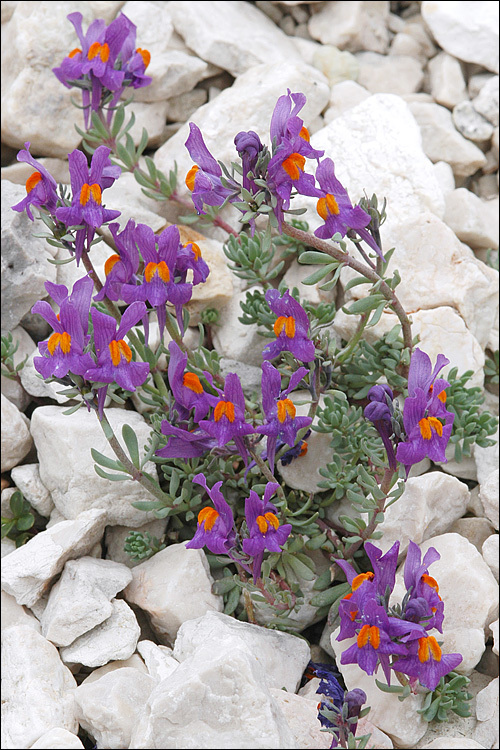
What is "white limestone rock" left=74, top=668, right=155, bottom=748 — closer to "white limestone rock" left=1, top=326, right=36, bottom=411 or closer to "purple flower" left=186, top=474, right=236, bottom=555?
"purple flower" left=186, top=474, right=236, bottom=555

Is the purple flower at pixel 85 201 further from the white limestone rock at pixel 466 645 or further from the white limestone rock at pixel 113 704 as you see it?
the white limestone rock at pixel 466 645

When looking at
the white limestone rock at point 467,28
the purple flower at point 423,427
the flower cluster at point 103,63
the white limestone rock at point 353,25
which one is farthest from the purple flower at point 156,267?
the white limestone rock at point 467,28

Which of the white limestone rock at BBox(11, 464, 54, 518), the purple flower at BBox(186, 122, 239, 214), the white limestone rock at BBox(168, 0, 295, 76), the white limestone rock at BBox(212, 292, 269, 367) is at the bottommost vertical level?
the white limestone rock at BBox(11, 464, 54, 518)

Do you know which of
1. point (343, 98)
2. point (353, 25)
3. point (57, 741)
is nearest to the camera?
point (57, 741)

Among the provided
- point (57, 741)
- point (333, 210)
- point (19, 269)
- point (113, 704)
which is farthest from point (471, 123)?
point (57, 741)

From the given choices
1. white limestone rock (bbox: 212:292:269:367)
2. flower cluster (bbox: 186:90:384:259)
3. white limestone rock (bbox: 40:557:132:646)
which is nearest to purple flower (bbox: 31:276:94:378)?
flower cluster (bbox: 186:90:384:259)

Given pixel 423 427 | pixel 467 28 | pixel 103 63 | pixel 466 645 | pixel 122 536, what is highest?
pixel 467 28

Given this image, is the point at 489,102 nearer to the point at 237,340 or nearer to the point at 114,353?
the point at 237,340
